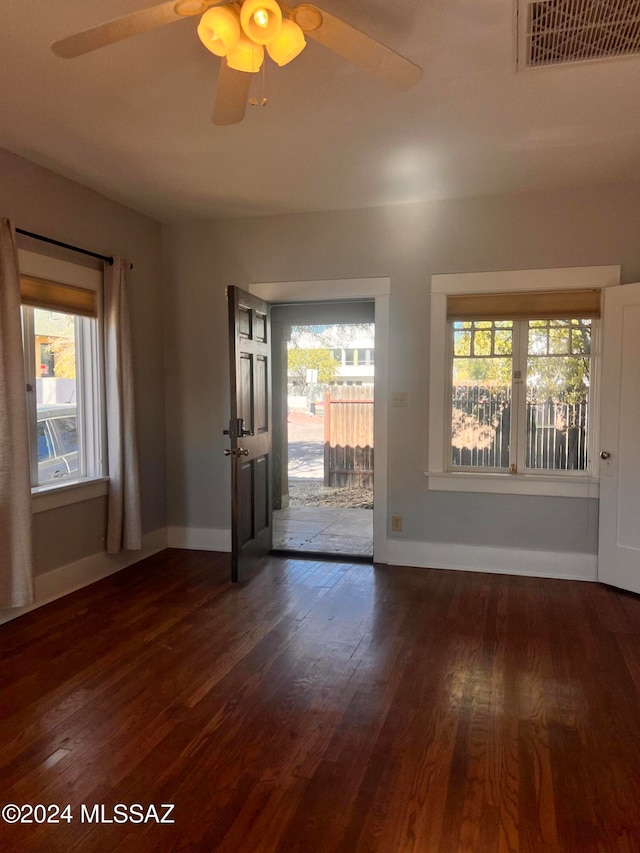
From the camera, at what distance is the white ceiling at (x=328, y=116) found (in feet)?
6.92

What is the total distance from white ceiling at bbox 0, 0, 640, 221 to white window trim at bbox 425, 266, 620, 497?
580mm

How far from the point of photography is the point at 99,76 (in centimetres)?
239

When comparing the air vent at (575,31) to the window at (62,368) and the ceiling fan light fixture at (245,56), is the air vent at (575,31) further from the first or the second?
the window at (62,368)

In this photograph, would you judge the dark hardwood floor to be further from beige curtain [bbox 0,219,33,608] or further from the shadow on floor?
the shadow on floor

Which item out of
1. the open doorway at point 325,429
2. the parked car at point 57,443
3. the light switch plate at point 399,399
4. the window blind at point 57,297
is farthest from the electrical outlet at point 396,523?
the window blind at point 57,297

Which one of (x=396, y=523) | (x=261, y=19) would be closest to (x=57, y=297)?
(x=261, y=19)

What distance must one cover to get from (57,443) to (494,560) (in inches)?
Answer: 122

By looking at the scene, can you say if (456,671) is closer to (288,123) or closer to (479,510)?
(479,510)

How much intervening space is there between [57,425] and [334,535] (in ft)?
8.58

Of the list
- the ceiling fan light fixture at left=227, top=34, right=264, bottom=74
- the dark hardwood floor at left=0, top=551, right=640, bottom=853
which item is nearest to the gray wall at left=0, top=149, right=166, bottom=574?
the dark hardwood floor at left=0, top=551, right=640, bottom=853

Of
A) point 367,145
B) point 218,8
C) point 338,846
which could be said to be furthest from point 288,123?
point 338,846

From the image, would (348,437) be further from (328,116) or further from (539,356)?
(328,116)

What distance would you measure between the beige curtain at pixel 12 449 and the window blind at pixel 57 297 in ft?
0.66

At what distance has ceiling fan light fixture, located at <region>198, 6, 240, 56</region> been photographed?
167cm
